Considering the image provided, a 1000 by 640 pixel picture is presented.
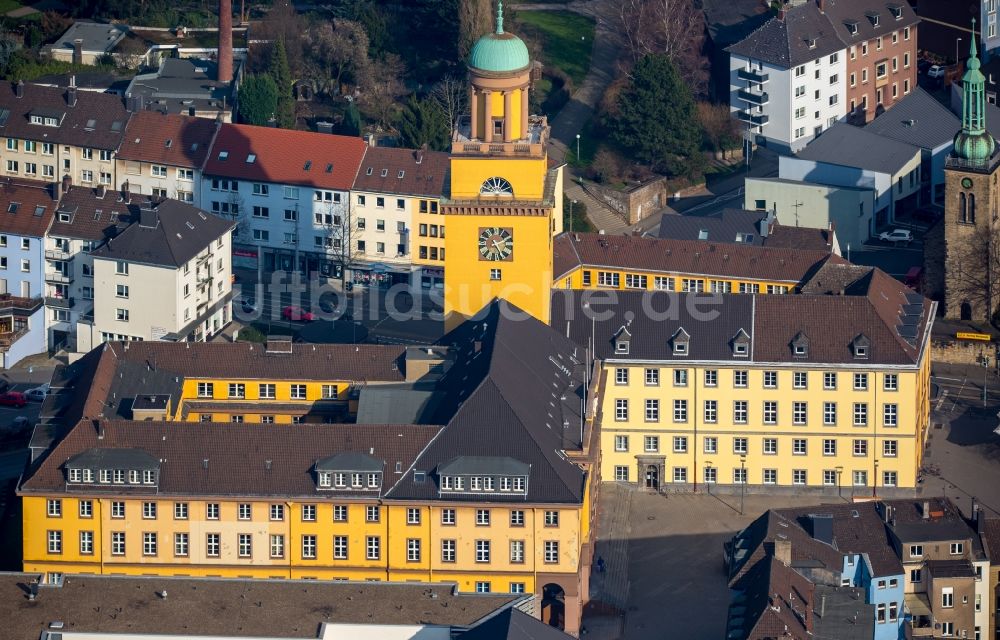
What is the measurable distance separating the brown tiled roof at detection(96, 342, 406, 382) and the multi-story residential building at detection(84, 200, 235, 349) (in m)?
19.7

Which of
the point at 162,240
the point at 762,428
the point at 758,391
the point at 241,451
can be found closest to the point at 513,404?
the point at 241,451

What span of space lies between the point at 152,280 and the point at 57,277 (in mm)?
9515

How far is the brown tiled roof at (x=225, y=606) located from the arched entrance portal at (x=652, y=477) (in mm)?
28569

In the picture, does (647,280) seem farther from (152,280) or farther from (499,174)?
(152,280)

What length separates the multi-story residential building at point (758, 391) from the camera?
176 metres

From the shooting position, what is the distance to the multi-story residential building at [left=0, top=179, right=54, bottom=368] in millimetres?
197250

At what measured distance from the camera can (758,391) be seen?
581 feet

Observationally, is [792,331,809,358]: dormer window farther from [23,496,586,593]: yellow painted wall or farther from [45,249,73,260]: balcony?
[45,249,73,260]: balcony

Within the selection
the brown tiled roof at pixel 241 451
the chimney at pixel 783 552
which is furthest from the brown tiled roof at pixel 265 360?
the chimney at pixel 783 552

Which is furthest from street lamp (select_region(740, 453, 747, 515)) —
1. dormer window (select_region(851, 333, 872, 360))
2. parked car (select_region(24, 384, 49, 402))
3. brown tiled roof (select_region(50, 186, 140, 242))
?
brown tiled roof (select_region(50, 186, 140, 242))

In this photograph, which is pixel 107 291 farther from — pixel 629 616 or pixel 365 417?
pixel 629 616

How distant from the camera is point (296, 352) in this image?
173m

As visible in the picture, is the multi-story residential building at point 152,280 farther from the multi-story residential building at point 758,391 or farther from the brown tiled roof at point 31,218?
the multi-story residential building at point 758,391

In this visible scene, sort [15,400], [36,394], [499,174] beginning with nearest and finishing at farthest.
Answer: [499,174], [15,400], [36,394]
